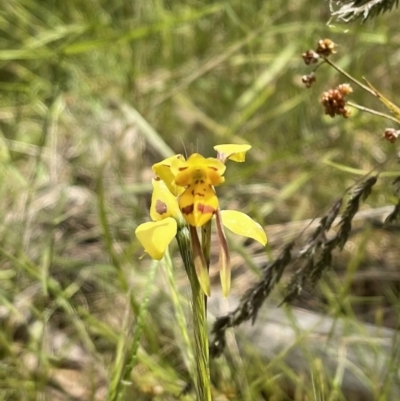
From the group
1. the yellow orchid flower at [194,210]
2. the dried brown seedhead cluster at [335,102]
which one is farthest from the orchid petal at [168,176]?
the dried brown seedhead cluster at [335,102]

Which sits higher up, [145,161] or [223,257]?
[145,161]

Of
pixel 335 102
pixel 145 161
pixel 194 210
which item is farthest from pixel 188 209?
pixel 145 161

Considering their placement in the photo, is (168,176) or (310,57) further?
(310,57)

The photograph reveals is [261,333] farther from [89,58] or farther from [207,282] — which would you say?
[89,58]

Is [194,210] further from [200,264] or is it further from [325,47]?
[325,47]

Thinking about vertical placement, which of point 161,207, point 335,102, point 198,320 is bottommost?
point 198,320

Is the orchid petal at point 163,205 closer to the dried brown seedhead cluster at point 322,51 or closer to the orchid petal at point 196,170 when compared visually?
the orchid petal at point 196,170
